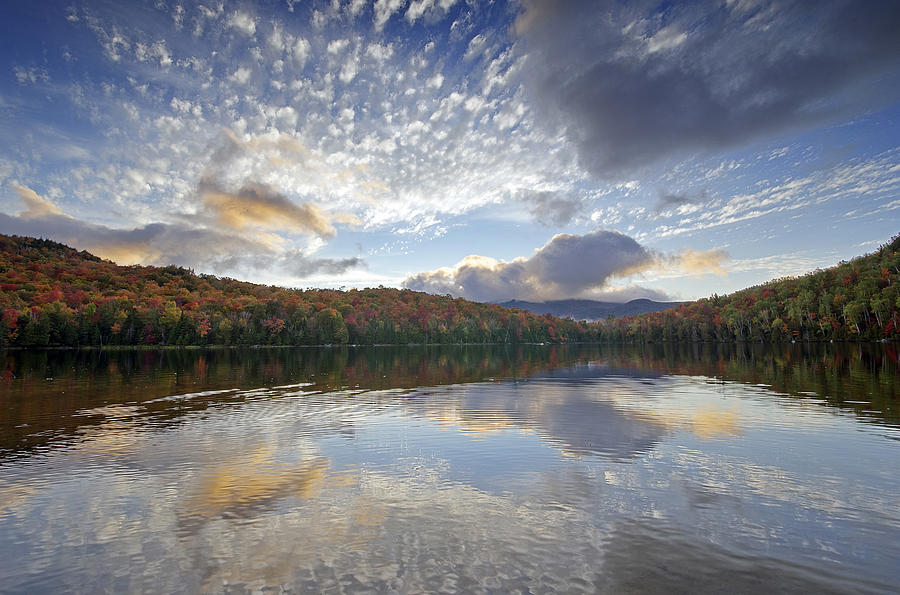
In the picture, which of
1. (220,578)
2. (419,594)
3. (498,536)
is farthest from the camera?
(498,536)

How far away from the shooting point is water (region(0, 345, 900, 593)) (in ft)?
31.7

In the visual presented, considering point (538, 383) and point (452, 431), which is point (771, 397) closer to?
point (538, 383)

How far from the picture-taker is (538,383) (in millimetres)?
48656

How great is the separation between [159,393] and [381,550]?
37.2 metres

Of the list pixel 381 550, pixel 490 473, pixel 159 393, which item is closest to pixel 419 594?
pixel 381 550

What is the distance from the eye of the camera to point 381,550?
10.7 m

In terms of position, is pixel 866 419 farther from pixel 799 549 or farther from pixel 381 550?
pixel 381 550

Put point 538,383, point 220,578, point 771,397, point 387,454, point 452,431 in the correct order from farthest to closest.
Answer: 1. point 538,383
2. point 771,397
3. point 452,431
4. point 387,454
5. point 220,578

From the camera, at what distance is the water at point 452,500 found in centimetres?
967

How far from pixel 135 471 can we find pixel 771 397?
4077 cm

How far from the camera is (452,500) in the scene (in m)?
14.0

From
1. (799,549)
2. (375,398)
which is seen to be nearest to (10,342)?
(375,398)

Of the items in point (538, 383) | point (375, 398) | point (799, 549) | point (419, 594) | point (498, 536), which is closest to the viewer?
point (419, 594)

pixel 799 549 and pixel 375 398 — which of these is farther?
pixel 375 398
